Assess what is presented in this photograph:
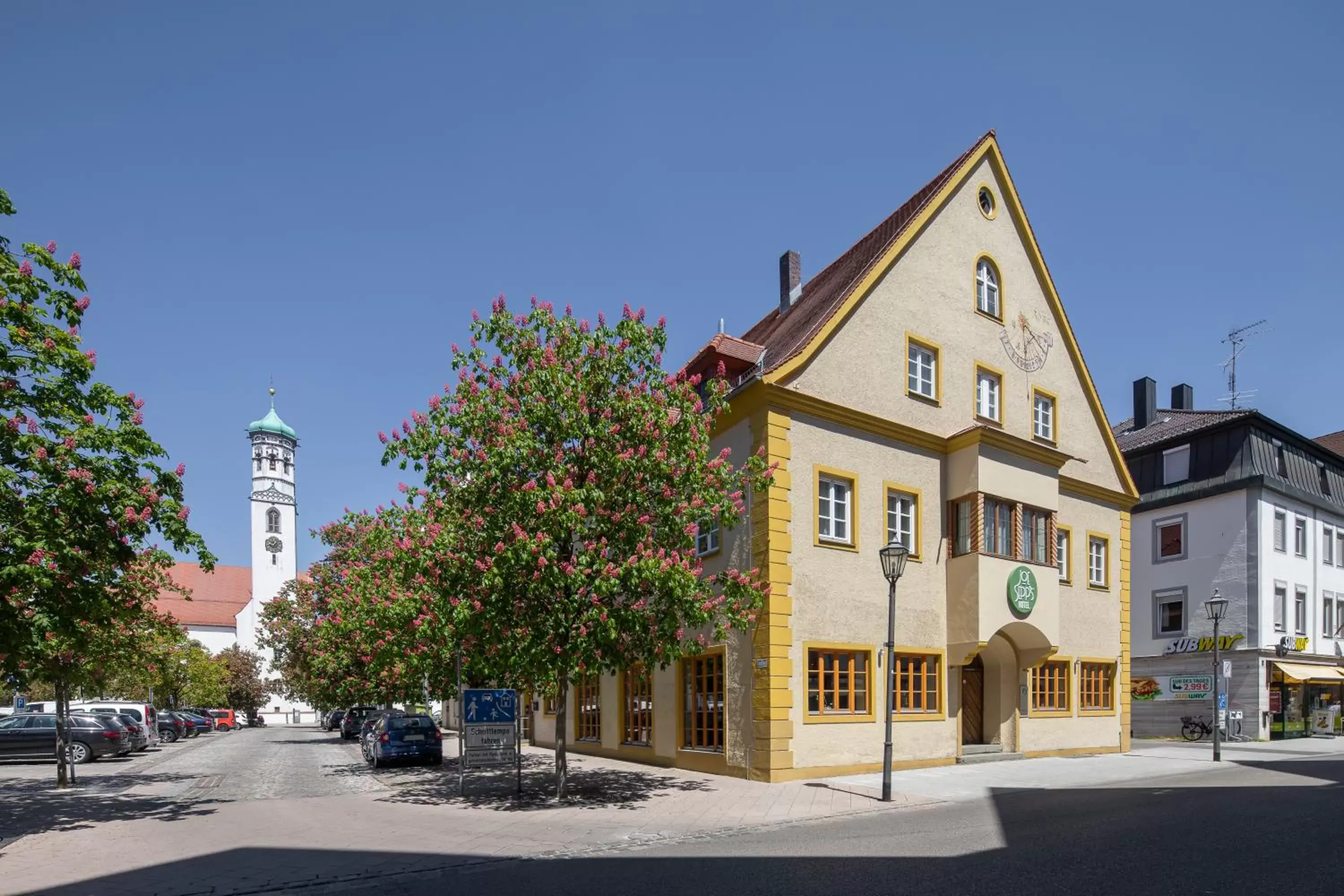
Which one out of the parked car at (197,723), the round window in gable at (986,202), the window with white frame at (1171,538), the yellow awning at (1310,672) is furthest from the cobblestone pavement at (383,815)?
the parked car at (197,723)

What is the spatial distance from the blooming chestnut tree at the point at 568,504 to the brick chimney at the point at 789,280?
12.4 metres

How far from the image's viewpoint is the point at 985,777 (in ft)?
62.6

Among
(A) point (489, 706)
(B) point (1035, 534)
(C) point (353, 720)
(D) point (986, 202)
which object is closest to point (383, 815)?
(A) point (489, 706)

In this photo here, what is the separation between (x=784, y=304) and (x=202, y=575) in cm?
9523

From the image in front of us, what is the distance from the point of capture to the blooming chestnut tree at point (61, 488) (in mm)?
12961

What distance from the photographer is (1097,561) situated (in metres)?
27.3

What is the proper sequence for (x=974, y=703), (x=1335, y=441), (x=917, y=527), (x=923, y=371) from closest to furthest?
(x=917, y=527) → (x=923, y=371) → (x=974, y=703) → (x=1335, y=441)

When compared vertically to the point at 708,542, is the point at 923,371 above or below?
above

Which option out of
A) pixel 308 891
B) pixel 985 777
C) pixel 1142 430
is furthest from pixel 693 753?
pixel 1142 430

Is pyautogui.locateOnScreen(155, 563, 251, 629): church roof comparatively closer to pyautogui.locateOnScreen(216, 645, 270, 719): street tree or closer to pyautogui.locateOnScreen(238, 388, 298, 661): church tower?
pyautogui.locateOnScreen(238, 388, 298, 661): church tower

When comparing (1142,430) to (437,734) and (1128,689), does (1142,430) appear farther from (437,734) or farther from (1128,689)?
(437,734)

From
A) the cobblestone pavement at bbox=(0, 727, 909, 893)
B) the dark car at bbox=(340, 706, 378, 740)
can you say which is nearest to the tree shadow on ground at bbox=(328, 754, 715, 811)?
the cobblestone pavement at bbox=(0, 727, 909, 893)

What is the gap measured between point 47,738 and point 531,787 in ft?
66.6

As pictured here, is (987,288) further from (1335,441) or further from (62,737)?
(1335,441)
